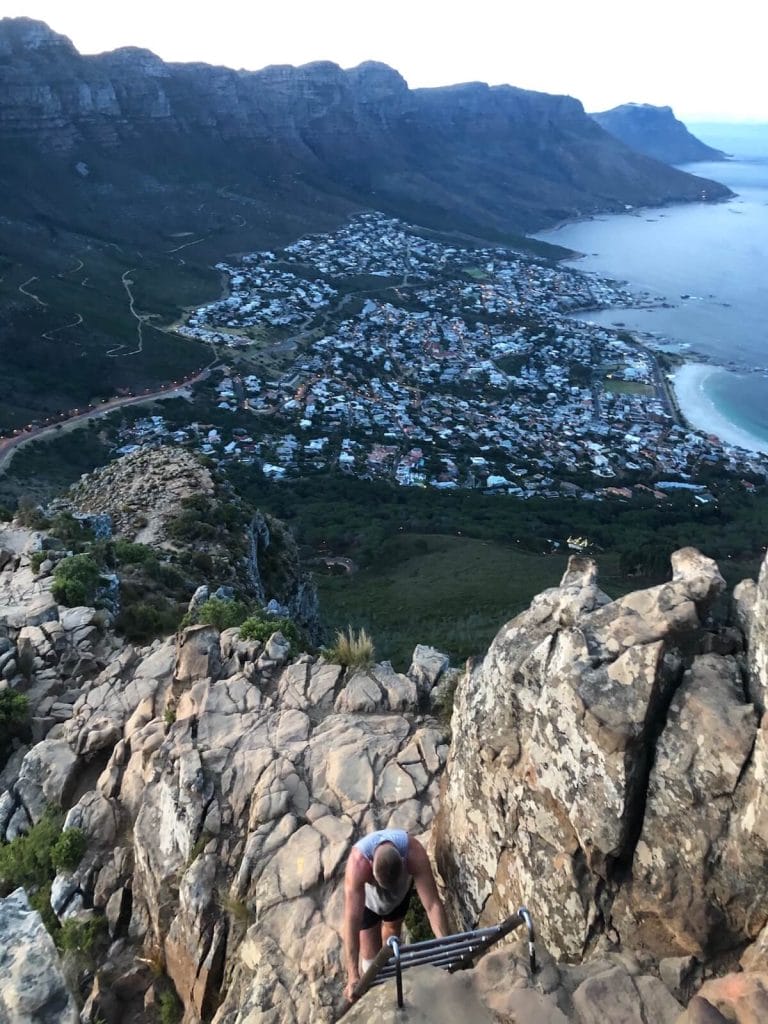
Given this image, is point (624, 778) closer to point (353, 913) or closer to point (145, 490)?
point (353, 913)

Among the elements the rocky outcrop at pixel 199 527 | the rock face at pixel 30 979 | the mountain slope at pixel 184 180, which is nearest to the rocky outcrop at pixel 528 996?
the rock face at pixel 30 979

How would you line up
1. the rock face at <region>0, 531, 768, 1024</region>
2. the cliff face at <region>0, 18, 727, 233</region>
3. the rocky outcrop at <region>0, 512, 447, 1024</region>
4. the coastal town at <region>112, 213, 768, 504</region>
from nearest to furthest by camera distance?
the rock face at <region>0, 531, 768, 1024</region> → the rocky outcrop at <region>0, 512, 447, 1024</region> → the coastal town at <region>112, 213, 768, 504</region> → the cliff face at <region>0, 18, 727, 233</region>

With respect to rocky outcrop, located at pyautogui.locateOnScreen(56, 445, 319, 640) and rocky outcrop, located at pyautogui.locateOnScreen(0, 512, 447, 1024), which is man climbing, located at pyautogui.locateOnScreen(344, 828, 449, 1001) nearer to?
rocky outcrop, located at pyautogui.locateOnScreen(0, 512, 447, 1024)

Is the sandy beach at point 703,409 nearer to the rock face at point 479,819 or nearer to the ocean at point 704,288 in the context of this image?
the ocean at point 704,288

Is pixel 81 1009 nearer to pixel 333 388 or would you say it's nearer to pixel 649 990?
pixel 649 990

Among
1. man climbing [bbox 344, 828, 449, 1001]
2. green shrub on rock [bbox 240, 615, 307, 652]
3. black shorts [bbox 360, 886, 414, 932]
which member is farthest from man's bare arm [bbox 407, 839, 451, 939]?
green shrub on rock [bbox 240, 615, 307, 652]

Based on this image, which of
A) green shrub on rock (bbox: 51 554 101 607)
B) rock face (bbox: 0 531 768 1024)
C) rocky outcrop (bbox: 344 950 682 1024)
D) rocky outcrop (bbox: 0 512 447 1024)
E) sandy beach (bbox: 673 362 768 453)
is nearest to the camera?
rocky outcrop (bbox: 344 950 682 1024)
